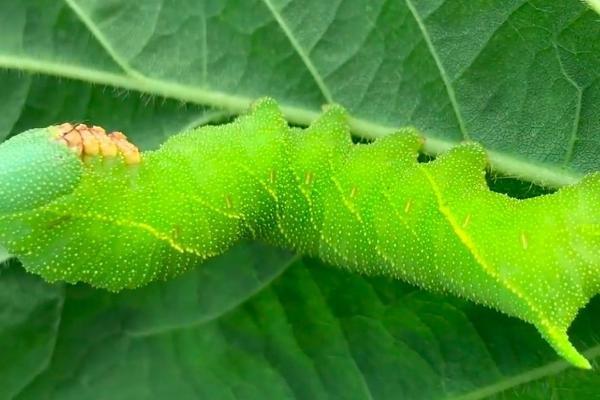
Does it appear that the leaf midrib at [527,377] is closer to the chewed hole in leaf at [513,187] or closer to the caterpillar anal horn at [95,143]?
the chewed hole in leaf at [513,187]

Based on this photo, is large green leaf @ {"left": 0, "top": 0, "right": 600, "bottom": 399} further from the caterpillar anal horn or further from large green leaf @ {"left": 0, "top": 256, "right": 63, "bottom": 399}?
the caterpillar anal horn

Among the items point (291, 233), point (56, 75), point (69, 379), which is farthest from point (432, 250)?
point (69, 379)

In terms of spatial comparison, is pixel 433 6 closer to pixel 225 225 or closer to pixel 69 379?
pixel 225 225

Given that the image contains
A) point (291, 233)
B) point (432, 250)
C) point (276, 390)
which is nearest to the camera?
point (432, 250)

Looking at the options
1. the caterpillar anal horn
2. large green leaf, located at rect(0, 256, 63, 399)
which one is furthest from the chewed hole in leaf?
large green leaf, located at rect(0, 256, 63, 399)

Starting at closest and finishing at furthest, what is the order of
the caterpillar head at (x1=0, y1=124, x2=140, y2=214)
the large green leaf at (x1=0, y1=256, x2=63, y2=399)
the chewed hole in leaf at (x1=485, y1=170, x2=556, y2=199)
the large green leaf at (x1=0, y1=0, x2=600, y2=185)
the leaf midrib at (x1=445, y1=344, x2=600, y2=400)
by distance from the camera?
the caterpillar head at (x1=0, y1=124, x2=140, y2=214) → the large green leaf at (x1=0, y1=0, x2=600, y2=185) → the chewed hole in leaf at (x1=485, y1=170, x2=556, y2=199) → the leaf midrib at (x1=445, y1=344, x2=600, y2=400) → the large green leaf at (x1=0, y1=256, x2=63, y2=399)

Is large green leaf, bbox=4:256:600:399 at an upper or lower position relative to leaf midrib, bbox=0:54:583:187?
lower

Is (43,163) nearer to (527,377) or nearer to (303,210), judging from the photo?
(303,210)
